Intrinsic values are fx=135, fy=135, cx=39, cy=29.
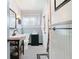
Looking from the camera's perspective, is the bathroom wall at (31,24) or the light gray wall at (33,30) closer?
the light gray wall at (33,30)

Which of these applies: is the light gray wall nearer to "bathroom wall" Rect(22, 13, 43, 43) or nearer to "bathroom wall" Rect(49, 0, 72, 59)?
"bathroom wall" Rect(22, 13, 43, 43)

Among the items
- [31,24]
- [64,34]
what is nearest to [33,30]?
[31,24]

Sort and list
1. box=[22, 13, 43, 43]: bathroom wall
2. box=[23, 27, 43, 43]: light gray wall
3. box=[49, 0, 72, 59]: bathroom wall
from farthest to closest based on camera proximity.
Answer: box=[22, 13, 43, 43]: bathroom wall
box=[23, 27, 43, 43]: light gray wall
box=[49, 0, 72, 59]: bathroom wall

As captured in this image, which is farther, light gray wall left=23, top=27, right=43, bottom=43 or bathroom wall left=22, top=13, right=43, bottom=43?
bathroom wall left=22, top=13, right=43, bottom=43

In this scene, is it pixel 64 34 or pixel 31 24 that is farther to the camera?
pixel 31 24

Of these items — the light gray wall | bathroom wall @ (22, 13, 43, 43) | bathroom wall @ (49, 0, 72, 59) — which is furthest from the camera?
bathroom wall @ (22, 13, 43, 43)

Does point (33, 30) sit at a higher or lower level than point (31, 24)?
lower

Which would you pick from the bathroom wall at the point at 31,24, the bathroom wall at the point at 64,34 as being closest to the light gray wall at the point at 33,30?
the bathroom wall at the point at 31,24

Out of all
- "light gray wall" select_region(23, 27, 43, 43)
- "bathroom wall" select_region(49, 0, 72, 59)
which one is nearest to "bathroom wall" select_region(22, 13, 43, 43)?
"light gray wall" select_region(23, 27, 43, 43)

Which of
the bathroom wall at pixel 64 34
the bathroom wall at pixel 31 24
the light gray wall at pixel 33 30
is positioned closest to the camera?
the bathroom wall at pixel 64 34

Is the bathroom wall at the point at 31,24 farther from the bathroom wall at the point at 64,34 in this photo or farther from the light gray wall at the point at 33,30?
the bathroom wall at the point at 64,34

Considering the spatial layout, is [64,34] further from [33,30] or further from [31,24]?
[31,24]

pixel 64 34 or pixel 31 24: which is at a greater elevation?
pixel 31 24
